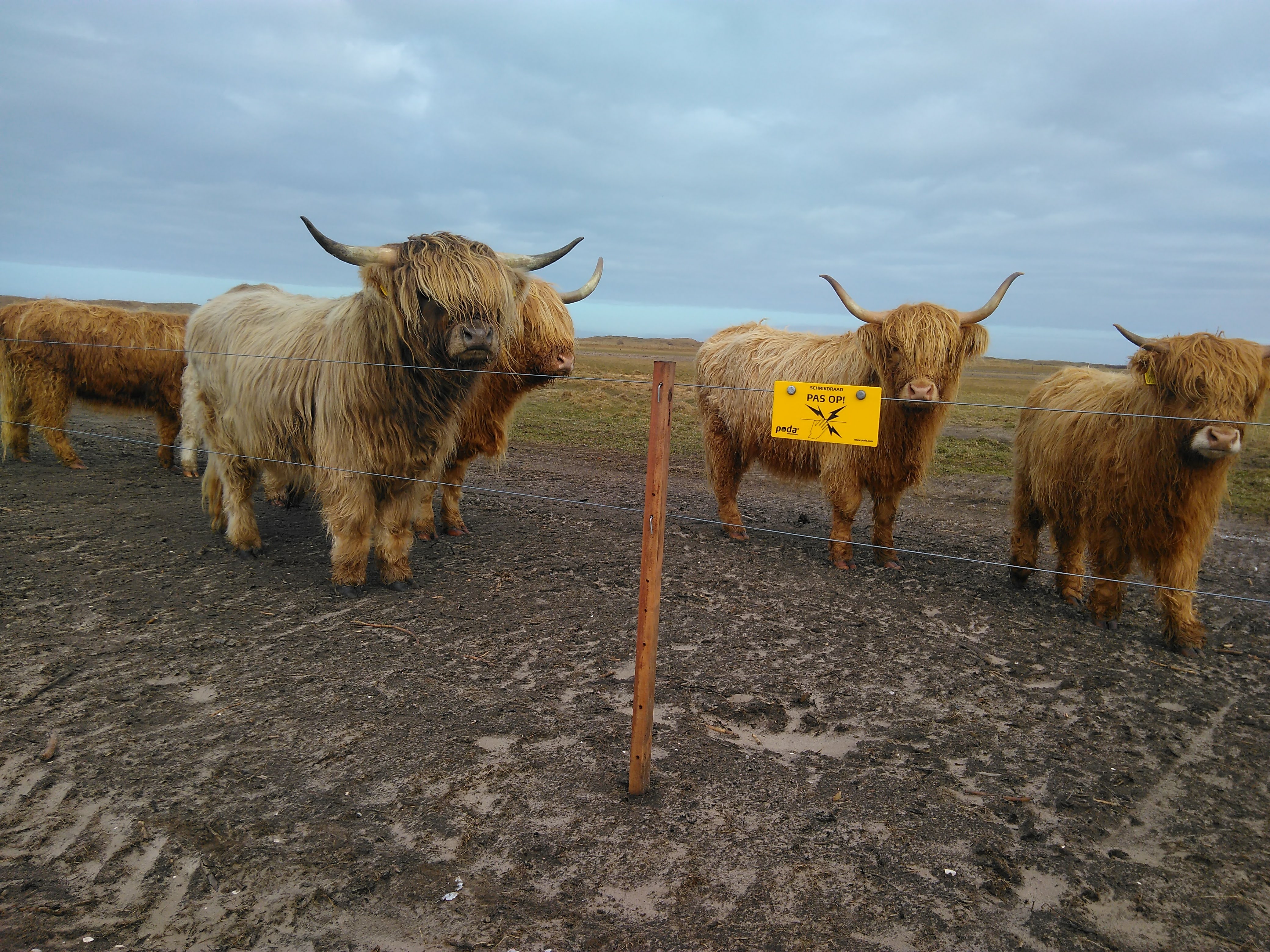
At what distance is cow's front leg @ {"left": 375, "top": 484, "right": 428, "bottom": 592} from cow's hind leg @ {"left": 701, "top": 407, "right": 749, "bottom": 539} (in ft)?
9.58

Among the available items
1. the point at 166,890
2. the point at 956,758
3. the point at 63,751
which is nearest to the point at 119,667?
the point at 63,751

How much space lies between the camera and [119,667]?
3660 mm

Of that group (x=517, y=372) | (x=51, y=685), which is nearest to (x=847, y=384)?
(x=517, y=372)

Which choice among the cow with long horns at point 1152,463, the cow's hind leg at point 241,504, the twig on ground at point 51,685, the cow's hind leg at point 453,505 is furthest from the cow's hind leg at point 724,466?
the twig on ground at point 51,685

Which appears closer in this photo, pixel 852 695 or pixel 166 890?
pixel 166 890

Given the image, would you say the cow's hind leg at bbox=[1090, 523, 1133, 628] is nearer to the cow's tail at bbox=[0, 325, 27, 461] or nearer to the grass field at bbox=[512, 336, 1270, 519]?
the grass field at bbox=[512, 336, 1270, 519]

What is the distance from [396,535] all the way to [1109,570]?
443 cm

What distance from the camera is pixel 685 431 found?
15.5 meters

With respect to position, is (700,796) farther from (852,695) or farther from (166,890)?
(166,890)

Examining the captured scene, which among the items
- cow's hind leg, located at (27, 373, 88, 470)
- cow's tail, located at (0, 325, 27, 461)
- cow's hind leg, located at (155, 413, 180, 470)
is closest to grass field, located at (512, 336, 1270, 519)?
cow's hind leg, located at (155, 413, 180, 470)

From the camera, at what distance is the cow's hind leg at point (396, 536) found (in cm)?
483

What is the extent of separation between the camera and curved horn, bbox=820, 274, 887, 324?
548 centimetres

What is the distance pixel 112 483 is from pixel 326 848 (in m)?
6.79

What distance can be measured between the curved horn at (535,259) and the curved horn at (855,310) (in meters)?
2.08
